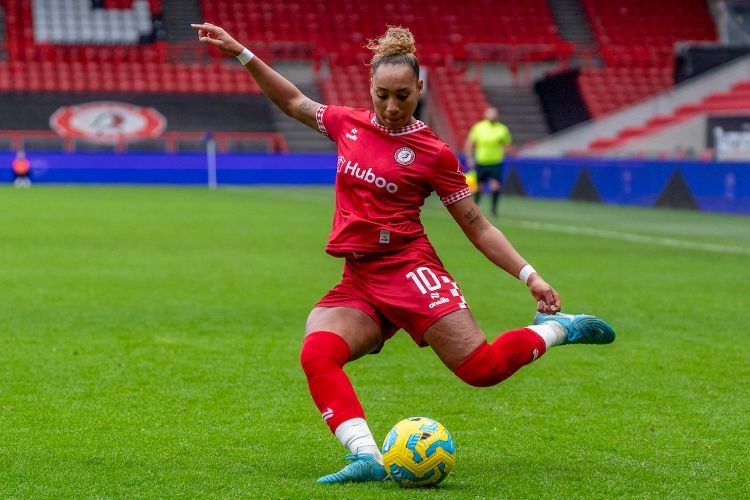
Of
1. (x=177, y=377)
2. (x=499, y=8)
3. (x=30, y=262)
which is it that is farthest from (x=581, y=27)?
(x=177, y=377)

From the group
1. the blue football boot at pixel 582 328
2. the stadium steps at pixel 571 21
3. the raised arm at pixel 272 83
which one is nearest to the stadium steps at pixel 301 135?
the stadium steps at pixel 571 21

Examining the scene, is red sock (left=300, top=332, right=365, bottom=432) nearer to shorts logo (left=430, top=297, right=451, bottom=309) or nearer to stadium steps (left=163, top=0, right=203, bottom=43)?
shorts logo (left=430, top=297, right=451, bottom=309)

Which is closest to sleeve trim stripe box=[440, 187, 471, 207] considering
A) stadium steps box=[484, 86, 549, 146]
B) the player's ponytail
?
the player's ponytail

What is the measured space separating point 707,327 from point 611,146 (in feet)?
90.0

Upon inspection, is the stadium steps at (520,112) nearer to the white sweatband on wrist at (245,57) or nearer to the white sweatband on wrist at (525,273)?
the white sweatband on wrist at (245,57)

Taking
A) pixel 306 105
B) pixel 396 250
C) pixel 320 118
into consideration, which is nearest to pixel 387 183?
pixel 396 250

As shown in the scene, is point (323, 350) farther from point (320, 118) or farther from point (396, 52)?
point (396, 52)

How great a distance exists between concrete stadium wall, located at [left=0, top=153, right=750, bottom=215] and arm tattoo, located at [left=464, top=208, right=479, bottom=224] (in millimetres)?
19175

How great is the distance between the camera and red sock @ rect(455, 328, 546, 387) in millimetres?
5387

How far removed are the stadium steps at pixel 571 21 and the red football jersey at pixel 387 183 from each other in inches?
Answer: 1649

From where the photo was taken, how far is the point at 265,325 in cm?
1002

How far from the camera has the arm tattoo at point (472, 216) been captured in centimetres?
553

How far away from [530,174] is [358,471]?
28.1 metres

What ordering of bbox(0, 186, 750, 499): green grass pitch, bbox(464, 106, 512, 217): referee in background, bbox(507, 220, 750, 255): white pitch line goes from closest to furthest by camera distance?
bbox(0, 186, 750, 499): green grass pitch, bbox(507, 220, 750, 255): white pitch line, bbox(464, 106, 512, 217): referee in background
